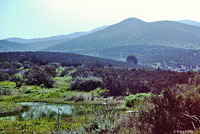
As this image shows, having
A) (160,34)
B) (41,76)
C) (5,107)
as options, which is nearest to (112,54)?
(160,34)

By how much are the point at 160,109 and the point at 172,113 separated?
1.16 ft

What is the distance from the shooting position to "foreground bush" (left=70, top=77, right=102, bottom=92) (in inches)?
997

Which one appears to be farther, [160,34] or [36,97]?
[160,34]

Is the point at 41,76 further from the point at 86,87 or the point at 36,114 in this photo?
the point at 36,114

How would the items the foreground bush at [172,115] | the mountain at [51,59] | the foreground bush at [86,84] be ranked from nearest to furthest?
the foreground bush at [172,115], the foreground bush at [86,84], the mountain at [51,59]

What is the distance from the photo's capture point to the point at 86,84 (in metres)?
25.6

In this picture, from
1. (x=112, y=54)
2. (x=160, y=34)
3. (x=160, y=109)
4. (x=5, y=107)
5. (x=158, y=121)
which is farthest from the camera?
(x=160, y=34)

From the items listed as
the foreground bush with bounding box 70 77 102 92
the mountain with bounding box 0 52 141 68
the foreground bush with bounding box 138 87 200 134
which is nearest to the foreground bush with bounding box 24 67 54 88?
the foreground bush with bounding box 70 77 102 92

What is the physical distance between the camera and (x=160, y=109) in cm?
584

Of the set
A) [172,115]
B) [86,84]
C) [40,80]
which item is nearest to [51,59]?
[40,80]

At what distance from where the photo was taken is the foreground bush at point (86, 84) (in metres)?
25.3

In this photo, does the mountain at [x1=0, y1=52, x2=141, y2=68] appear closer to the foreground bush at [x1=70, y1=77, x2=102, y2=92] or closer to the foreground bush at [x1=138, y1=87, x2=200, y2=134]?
the foreground bush at [x1=70, y1=77, x2=102, y2=92]

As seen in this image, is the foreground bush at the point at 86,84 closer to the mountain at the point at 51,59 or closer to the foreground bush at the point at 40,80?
the foreground bush at the point at 40,80

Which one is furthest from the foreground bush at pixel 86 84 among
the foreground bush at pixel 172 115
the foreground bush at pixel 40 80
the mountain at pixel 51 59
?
the mountain at pixel 51 59
